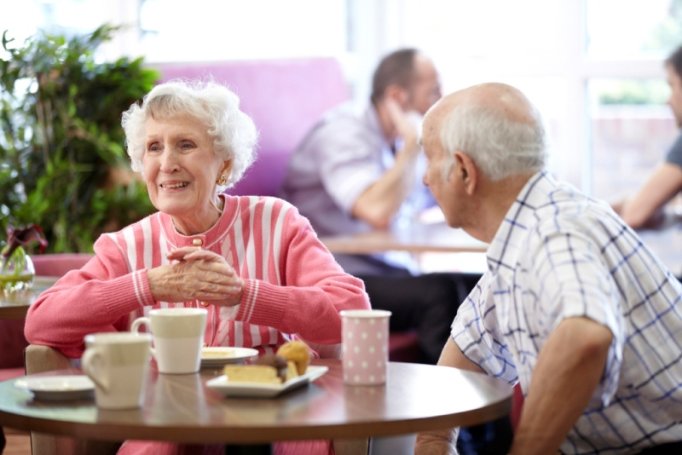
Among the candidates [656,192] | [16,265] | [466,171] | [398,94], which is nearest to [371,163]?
[398,94]

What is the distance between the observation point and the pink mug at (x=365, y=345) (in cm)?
174

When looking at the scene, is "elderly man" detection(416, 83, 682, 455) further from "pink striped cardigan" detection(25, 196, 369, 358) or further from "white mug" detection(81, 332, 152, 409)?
"white mug" detection(81, 332, 152, 409)

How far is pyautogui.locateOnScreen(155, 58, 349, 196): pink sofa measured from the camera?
4621 millimetres

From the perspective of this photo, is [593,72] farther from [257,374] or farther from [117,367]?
[117,367]

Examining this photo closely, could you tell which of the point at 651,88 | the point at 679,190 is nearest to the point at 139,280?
the point at 679,190

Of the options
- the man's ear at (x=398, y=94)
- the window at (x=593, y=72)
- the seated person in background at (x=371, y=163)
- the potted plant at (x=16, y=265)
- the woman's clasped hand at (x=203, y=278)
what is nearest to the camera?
the woman's clasped hand at (x=203, y=278)

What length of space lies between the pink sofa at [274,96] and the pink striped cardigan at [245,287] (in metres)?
2.16

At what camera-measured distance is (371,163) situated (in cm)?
448

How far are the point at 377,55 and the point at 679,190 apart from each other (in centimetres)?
181

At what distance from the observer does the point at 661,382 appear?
Result: 1.84 meters

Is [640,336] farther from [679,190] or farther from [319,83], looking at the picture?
[319,83]

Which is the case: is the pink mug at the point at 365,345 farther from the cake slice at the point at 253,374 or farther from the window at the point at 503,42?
the window at the point at 503,42

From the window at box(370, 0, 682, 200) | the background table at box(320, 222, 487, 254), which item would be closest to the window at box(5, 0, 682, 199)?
the window at box(370, 0, 682, 200)

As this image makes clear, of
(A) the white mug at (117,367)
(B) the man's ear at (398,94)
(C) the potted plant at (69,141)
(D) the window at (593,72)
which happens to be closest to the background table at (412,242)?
(B) the man's ear at (398,94)
